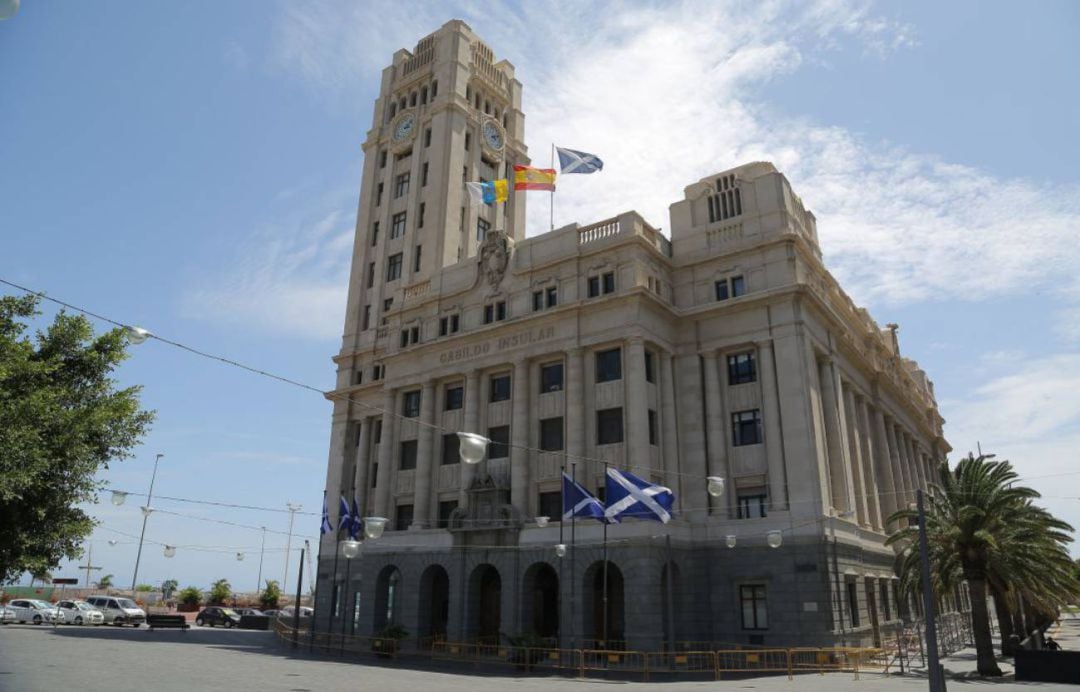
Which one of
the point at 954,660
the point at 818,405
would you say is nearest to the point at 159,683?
the point at 818,405

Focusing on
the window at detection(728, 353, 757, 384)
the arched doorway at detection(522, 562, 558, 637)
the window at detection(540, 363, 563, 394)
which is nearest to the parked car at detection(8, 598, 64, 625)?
the arched doorway at detection(522, 562, 558, 637)

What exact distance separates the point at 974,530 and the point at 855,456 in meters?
13.0

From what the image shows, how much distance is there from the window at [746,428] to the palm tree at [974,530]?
8.48m

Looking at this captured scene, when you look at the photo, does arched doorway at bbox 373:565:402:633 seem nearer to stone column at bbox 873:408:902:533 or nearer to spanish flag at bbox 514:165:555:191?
spanish flag at bbox 514:165:555:191

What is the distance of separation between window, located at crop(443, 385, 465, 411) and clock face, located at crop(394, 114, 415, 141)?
29385mm

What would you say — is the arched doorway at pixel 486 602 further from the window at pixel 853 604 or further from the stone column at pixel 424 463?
the window at pixel 853 604

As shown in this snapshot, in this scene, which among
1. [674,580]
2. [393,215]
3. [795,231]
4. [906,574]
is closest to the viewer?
[906,574]

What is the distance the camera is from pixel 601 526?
37.1m

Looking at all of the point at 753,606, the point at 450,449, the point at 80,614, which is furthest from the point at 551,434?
the point at 80,614

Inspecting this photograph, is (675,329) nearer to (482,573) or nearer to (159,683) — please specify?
(482,573)

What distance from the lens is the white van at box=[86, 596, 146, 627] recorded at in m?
54.6

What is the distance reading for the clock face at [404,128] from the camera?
6619 cm

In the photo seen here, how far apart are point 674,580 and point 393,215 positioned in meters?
42.1

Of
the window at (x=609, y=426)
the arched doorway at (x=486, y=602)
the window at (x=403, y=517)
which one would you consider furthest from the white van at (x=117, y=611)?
the window at (x=609, y=426)
